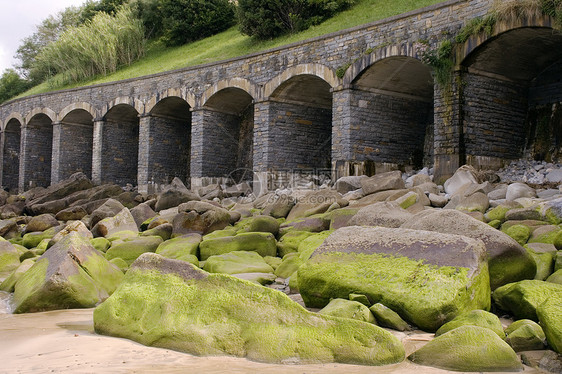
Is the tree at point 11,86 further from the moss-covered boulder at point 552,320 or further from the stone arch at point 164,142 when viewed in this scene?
the moss-covered boulder at point 552,320

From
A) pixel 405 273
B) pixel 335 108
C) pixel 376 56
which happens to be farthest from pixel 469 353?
pixel 335 108

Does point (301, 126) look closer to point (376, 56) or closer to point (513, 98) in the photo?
point (376, 56)

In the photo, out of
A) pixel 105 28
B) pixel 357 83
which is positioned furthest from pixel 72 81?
A: pixel 357 83

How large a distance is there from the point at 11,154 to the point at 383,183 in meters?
21.2

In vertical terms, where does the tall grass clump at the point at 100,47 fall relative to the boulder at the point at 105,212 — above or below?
above

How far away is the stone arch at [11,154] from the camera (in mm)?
25531

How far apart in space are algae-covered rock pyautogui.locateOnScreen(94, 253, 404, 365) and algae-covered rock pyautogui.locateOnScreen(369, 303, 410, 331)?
1.75 feet

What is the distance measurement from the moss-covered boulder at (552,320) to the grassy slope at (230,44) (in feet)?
39.8

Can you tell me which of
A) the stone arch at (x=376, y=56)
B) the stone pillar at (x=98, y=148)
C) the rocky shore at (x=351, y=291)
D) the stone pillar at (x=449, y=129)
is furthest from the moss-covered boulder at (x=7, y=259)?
the stone pillar at (x=98, y=148)

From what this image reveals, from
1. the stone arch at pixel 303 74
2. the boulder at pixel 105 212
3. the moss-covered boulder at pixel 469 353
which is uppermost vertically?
the stone arch at pixel 303 74

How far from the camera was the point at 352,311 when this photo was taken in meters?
4.13

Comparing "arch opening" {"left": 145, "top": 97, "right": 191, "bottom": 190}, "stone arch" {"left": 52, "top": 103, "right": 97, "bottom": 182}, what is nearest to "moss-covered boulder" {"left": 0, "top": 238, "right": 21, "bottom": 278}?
"arch opening" {"left": 145, "top": 97, "right": 191, "bottom": 190}

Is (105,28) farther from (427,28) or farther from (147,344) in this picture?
(147,344)

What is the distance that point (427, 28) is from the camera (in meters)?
11.8
